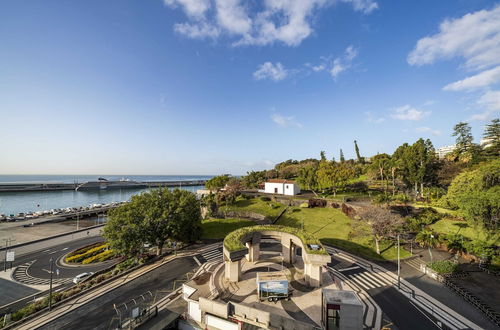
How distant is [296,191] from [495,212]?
44495 mm

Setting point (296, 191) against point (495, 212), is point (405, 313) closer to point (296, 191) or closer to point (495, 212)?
point (495, 212)

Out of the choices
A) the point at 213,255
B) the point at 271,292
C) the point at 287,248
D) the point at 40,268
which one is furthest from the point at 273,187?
the point at 40,268

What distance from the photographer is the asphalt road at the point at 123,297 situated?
18656 millimetres

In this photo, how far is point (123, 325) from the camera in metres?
16.1

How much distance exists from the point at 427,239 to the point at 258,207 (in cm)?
3625

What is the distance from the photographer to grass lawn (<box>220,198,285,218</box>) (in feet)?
175

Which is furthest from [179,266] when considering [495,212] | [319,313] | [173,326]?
[495,212]

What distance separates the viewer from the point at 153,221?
1237 inches

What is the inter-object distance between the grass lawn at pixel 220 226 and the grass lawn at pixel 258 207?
544cm

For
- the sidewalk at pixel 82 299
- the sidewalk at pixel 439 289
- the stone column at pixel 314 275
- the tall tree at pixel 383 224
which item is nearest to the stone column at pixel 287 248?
the stone column at pixel 314 275

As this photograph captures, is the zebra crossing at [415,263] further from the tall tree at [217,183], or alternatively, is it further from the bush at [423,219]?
the tall tree at [217,183]

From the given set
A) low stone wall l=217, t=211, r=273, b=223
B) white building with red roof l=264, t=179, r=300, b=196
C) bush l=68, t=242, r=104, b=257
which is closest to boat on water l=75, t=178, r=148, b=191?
bush l=68, t=242, r=104, b=257

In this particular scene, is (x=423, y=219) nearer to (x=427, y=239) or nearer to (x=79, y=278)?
(x=427, y=239)

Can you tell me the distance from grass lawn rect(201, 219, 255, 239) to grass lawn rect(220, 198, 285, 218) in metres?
5.44
